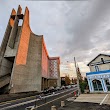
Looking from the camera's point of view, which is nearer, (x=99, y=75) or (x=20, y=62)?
(x=99, y=75)

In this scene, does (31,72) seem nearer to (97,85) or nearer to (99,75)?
(97,85)

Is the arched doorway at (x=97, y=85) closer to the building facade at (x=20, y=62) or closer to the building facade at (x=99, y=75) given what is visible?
the building facade at (x=99, y=75)

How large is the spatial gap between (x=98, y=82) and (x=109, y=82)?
238 centimetres

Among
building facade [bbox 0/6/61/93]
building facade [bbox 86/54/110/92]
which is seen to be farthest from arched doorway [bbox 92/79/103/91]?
building facade [bbox 0/6/61/93]

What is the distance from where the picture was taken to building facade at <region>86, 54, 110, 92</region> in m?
21.9

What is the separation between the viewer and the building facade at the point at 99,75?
21938 mm

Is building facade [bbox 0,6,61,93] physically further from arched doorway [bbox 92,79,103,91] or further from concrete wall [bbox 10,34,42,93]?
arched doorway [bbox 92,79,103,91]

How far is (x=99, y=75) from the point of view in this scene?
22.9 metres

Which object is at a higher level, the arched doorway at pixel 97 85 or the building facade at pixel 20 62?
the building facade at pixel 20 62

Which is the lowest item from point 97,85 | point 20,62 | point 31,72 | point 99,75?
point 97,85

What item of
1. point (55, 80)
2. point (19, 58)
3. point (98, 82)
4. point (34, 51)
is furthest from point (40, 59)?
point (55, 80)

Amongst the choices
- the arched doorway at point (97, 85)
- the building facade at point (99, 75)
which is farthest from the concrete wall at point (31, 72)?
the arched doorway at point (97, 85)

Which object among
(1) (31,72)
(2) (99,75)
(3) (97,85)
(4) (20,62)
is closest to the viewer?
(2) (99,75)

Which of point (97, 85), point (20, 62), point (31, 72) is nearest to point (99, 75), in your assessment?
point (97, 85)
